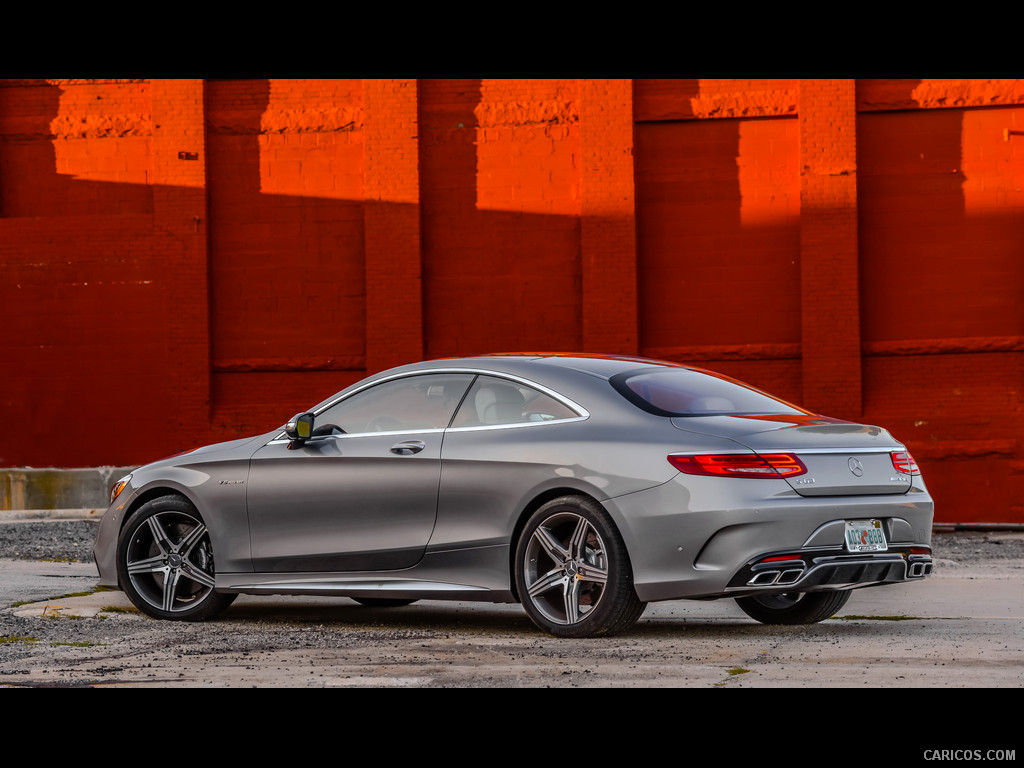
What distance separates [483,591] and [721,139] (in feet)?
45.2

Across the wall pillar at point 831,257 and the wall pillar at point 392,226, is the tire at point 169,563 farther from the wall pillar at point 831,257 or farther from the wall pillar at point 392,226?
the wall pillar at point 831,257

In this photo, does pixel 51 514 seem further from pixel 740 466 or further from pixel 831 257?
pixel 740 466

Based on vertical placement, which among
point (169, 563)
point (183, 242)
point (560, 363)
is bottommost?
point (169, 563)

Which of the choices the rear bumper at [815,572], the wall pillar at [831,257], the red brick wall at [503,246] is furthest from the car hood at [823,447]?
the red brick wall at [503,246]

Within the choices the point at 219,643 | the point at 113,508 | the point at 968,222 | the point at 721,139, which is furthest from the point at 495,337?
the point at 219,643

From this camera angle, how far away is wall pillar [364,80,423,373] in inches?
787

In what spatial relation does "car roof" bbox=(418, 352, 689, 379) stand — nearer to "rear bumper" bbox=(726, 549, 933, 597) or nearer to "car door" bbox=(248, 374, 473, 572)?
"car door" bbox=(248, 374, 473, 572)

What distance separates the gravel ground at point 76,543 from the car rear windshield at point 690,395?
6.54m

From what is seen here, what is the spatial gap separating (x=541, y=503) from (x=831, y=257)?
13.1 meters

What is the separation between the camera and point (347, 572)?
297 inches

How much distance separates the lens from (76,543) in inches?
546

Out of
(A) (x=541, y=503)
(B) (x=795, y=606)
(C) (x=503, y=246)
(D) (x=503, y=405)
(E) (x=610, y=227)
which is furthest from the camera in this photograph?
(C) (x=503, y=246)

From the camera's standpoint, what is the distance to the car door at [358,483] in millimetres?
7375

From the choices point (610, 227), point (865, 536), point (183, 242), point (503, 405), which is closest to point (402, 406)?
point (503, 405)
